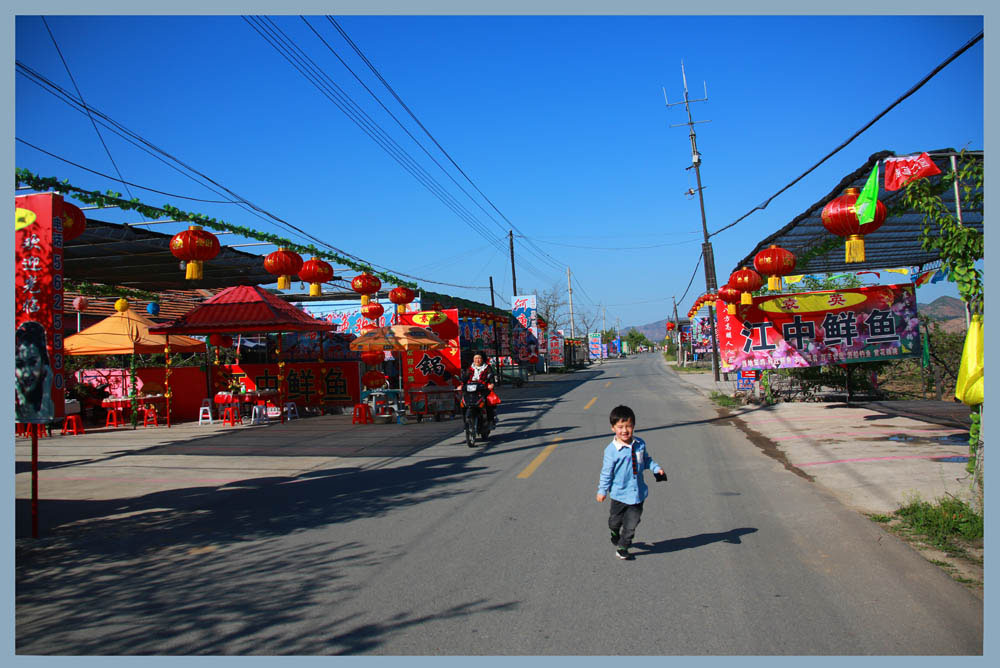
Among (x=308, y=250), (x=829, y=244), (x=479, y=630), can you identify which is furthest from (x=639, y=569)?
(x=308, y=250)

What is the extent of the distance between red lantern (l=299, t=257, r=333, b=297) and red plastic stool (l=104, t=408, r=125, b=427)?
8722 mm

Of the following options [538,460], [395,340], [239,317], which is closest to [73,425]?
[239,317]

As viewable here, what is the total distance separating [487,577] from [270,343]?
17612mm

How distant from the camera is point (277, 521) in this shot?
6680 mm

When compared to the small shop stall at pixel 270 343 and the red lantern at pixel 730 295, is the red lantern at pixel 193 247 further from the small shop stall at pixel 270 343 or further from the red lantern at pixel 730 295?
the red lantern at pixel 730 295

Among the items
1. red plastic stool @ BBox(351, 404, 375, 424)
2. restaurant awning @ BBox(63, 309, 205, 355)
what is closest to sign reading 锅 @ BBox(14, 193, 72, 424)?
red plastic stool @ BBox(351, 404, 375, 424)

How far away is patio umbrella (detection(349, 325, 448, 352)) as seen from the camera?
1695 cm

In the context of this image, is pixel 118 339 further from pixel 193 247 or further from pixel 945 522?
pixel 945 522

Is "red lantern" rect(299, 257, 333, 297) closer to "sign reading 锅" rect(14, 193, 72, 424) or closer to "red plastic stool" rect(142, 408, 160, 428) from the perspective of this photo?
"sign reading 锅" rect(14, 193, 72, 424)

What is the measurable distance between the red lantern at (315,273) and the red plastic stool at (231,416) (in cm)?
583

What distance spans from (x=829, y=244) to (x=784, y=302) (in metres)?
3.53

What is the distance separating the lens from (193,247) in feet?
31.3

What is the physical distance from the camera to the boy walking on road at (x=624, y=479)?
203 inches

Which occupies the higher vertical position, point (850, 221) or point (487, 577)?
point (850, 221)
